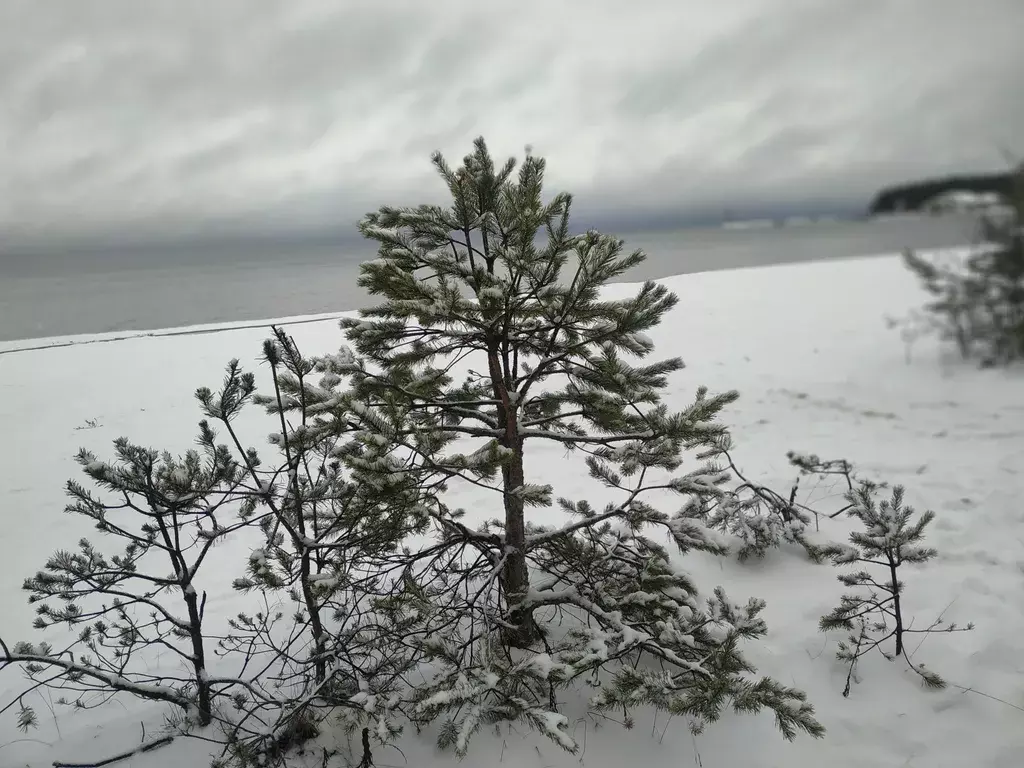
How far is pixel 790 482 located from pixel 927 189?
321 centimetres

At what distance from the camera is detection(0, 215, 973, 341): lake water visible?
3.42 metres

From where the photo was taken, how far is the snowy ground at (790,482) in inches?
83.4

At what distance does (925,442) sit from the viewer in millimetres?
4016

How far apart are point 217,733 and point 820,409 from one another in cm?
533

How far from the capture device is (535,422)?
2432 mm

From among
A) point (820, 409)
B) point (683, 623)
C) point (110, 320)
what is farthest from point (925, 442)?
point (110, 320)

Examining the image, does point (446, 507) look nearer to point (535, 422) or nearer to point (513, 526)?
point (513, 526)

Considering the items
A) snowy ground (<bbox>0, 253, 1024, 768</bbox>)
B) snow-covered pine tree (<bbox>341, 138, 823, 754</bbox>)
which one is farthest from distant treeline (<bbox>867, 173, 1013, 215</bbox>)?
snow-covered pine tree (<bbox>341, 138, 823, 754</bbox>)

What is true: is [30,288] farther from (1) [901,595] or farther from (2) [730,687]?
(1) [901,595]

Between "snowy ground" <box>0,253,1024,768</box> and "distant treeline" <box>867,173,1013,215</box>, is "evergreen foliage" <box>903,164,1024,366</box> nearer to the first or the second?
"distant treeline" <box>867,173,1013,215</box>

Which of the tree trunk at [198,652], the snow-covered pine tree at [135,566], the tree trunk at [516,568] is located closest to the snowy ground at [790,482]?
the tree trunk at [198,652]

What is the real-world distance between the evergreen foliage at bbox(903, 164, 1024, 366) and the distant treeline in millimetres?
29

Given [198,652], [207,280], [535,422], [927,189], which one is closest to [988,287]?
[927,189]

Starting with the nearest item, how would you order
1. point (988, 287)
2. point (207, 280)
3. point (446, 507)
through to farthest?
point (988, 287) → point (446, 507) → point (207, 280)
